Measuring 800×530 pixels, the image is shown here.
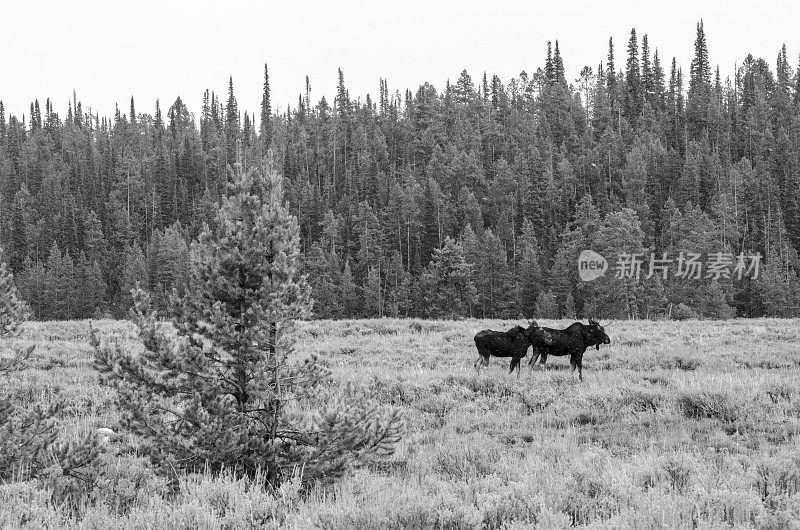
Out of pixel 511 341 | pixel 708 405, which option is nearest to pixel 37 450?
pixel 708 405

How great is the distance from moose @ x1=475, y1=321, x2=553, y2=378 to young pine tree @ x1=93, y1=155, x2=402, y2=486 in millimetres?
8555

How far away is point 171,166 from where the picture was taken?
117 metres

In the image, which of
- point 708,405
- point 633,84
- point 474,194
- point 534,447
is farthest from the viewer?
point 633,84

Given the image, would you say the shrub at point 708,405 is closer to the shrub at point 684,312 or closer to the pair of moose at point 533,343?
the pair of moose at point 533,343

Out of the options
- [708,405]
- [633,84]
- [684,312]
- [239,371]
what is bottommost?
[684,312]

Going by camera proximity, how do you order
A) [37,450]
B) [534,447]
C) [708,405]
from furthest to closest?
[708,405], [534,447], [37,450]

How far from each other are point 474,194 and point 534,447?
8332cm

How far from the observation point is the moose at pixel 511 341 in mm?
15500

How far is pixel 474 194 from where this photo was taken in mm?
91125

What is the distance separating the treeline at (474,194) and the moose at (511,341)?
40563 millimetres

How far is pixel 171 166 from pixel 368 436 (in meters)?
119

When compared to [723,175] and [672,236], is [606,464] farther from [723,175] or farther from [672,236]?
[723,175]

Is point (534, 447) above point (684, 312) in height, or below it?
above

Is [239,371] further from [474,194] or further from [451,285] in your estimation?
[474,194]
